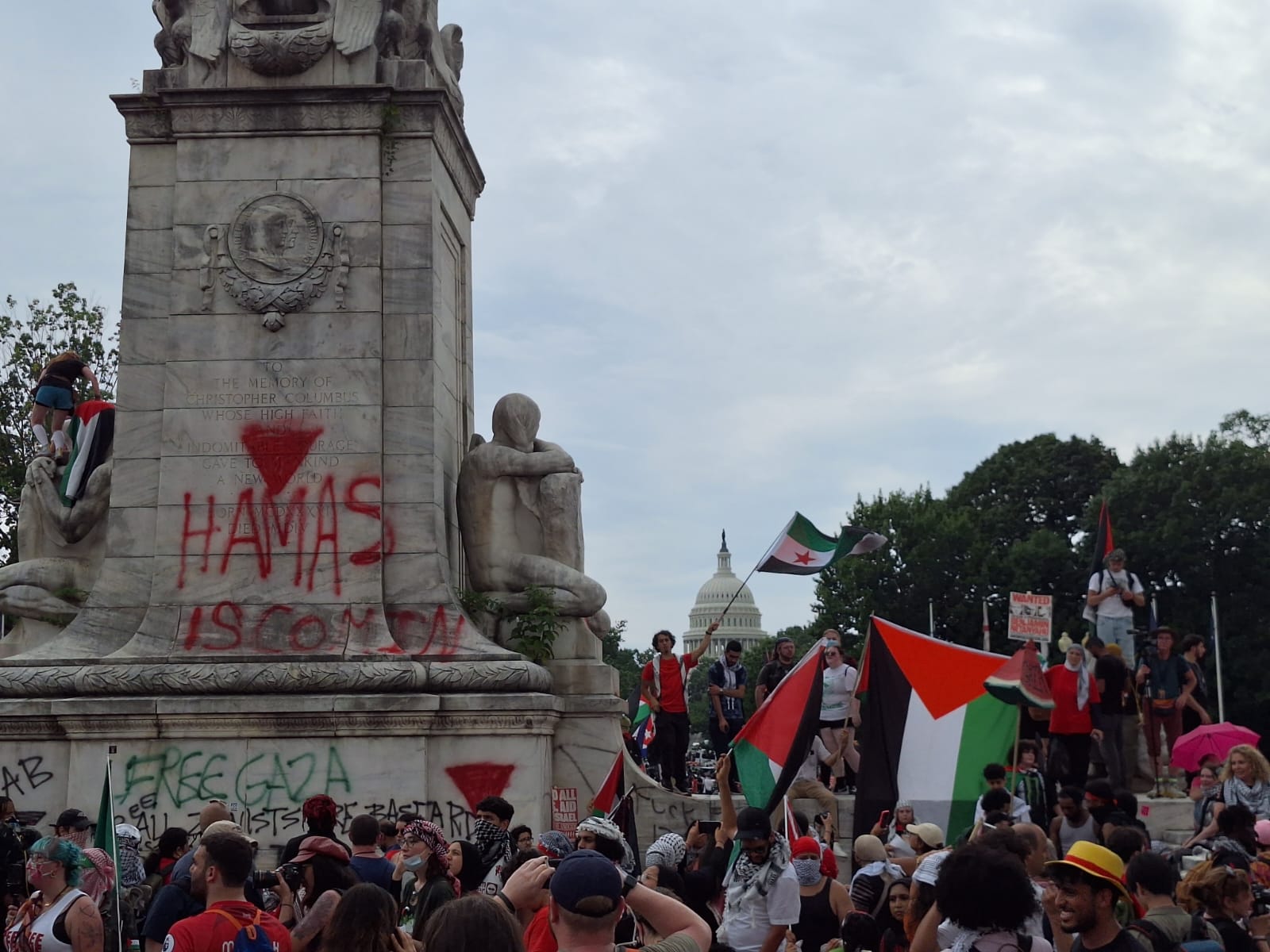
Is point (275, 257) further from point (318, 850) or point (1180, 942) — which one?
point (1180, 942)

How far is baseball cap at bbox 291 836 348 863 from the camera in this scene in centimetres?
837

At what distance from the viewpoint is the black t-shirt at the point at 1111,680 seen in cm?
1788

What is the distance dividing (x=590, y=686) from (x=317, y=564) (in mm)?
3090

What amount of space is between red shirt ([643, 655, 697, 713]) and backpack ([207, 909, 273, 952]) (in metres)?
12.0

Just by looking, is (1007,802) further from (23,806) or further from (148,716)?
(23,806)

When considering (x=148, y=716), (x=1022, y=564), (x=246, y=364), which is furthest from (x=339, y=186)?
(x=1022, y=564)

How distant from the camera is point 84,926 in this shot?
27.3 feet

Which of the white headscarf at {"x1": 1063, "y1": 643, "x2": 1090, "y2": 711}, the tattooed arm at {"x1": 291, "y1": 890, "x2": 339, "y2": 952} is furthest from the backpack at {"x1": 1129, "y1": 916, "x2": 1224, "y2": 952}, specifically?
the white headscarf at {"x1": 1063, "y1": 643, "x2": 1090, "y2": 711}

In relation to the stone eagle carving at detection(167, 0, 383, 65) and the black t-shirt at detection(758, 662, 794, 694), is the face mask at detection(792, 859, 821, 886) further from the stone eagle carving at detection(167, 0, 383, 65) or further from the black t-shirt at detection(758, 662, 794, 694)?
the stone eagle carving at detection(167, 0, 383, 65)

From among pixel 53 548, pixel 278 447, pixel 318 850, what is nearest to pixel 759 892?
pixel 318 850

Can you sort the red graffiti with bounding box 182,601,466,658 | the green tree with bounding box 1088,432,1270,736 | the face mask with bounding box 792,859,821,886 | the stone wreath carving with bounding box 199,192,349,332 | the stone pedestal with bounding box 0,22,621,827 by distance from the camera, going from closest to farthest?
the face mask with bounding box 792,859,821,886 < the stone pedestal with bounding box 0,22,621,827 < the red graffiti with bounding box 182,601,466,658 < the stone wreath carving with bounding box 199,192,349,332 < the green tree with bounding box 1088,432,1270,736

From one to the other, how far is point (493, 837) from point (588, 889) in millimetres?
5224

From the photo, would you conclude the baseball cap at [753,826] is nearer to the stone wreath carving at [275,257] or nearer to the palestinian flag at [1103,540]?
the stone wreath carving at [275,257]

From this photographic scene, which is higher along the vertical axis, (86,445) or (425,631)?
(86,445)
